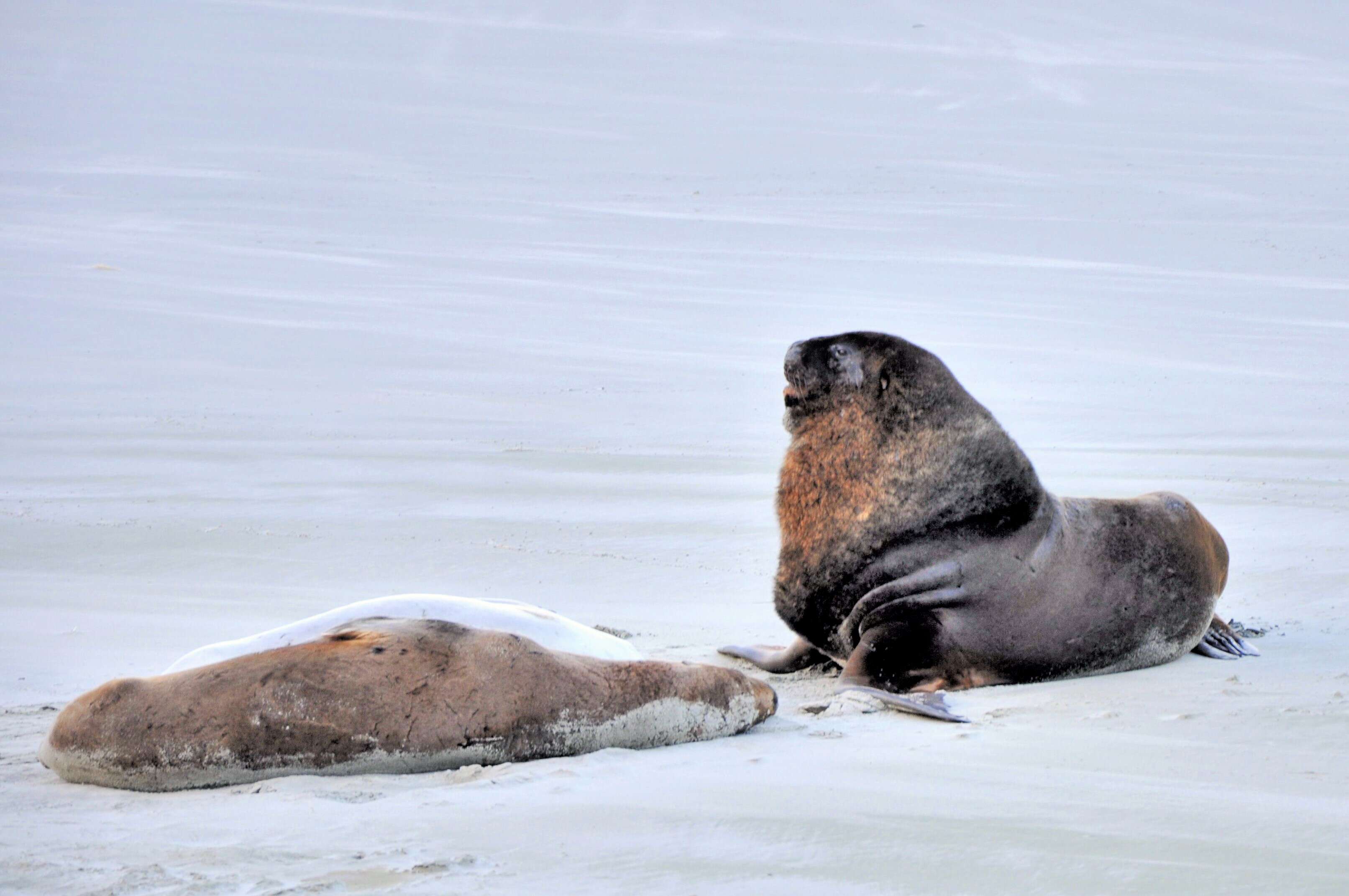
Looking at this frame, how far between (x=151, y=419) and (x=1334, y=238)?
1421 centimetres

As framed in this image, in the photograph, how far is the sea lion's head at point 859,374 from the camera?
565 centimetres

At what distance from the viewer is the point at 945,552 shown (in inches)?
213

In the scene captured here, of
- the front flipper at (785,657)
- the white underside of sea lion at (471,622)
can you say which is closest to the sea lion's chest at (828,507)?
the front flipper at (785,657)

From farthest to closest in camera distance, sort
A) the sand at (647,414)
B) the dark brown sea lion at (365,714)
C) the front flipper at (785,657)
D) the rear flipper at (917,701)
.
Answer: the front flipper at (785,657) → the rear flipper at (917,701) → the dark brown sea lion at (365,714) → the sand at (647,414)

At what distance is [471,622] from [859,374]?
1687 mm

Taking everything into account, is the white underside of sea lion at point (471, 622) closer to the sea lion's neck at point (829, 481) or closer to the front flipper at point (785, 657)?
the front flipper at point (785, 657)

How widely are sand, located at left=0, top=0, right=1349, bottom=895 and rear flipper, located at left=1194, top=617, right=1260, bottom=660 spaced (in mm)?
172

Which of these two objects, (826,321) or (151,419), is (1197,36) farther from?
(151,419)

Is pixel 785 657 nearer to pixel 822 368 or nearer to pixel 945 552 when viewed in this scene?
pixel 945 552

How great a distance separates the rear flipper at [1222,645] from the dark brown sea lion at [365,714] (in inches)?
81.5

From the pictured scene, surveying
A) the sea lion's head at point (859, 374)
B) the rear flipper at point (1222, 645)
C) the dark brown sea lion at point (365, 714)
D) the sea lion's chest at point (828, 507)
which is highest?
the sea lion's head at point (859, 374)

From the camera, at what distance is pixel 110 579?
6.68 metres

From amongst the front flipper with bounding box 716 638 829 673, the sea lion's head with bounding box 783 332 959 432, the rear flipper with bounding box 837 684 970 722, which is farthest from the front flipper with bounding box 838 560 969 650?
the sea lion's head with bounding box 783 332 959 432

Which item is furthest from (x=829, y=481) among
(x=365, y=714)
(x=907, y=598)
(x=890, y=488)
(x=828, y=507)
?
(x=365, y=714)
